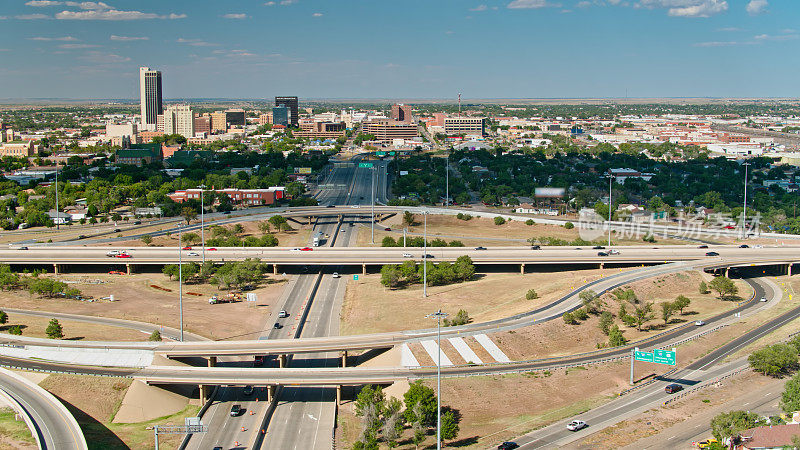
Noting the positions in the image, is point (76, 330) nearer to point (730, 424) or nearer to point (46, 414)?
point (46, 414)

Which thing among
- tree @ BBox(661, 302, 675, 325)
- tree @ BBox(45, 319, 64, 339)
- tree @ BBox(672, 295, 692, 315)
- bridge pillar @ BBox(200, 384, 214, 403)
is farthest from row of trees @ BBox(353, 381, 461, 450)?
tree @ BBox(672, 295, 692, 315)

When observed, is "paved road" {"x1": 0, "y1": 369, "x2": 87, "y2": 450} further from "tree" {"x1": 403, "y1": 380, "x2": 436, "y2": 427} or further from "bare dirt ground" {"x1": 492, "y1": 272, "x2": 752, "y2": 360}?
"bare dirt ground" {"x1": 492, "y1": 272, "x2": 752, "y2": 360}

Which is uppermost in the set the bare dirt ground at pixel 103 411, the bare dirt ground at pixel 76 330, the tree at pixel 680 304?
the tree at pixel 680 304

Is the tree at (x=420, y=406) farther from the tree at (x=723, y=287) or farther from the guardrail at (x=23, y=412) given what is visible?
the tree at (x=723, y=287)

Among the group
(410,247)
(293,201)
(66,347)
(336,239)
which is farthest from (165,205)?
(66,347)

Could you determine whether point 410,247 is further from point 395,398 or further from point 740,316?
point 395,398

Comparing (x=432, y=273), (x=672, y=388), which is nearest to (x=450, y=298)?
(x=432, y=273)

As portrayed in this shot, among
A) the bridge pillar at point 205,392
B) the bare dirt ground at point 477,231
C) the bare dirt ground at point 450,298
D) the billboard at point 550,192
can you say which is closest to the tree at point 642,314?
the bare dirt ground at point 450,298
